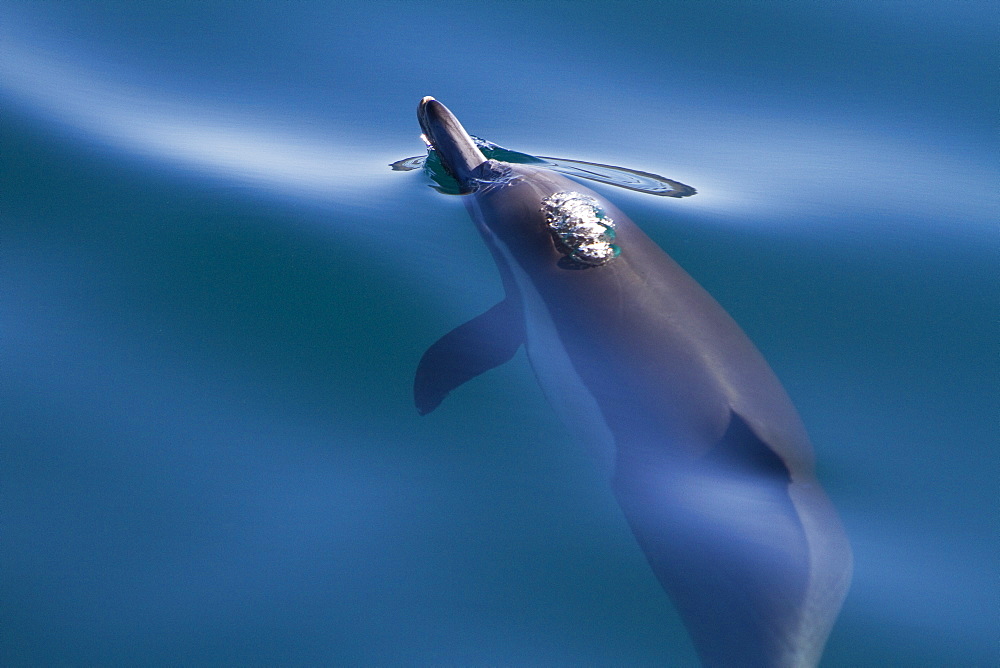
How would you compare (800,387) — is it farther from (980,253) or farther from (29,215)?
(29,215)

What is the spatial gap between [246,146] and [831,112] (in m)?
3.39

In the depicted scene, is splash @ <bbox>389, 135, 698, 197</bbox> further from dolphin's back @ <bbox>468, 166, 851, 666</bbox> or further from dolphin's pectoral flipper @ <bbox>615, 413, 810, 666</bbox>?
dolphin's pectoral flipper @ <bbox>615, 413, 810, 666</bbox>

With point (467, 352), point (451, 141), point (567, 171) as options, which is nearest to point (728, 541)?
point (467, 352)

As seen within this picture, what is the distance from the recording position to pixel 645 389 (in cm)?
327

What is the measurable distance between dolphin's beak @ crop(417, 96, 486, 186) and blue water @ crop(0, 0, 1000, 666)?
218 mm

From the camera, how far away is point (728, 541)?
117 inches

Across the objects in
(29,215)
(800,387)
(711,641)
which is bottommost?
(711,641)

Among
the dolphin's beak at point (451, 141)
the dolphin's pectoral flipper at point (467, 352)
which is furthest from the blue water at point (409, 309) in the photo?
the dolphin's beak at point (451, 141)

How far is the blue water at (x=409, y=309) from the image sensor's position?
113 inches

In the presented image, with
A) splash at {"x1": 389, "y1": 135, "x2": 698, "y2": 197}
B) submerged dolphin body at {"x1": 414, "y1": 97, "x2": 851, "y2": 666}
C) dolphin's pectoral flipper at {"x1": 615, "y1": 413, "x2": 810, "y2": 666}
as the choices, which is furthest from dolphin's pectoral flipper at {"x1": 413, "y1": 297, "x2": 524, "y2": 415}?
splash at {"x1": 389, "y1": 135, "x2": 698, "y2": 197}

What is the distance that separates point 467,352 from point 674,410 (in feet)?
2.98

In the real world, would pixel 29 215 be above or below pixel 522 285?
above

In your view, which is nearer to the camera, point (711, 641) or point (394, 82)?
point (711, 641)

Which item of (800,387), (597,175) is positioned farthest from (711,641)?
(597,175)
